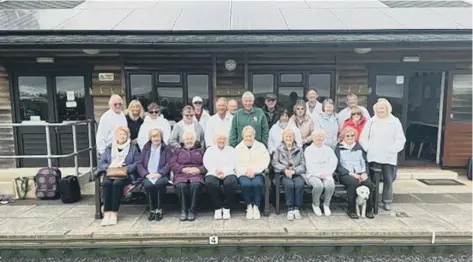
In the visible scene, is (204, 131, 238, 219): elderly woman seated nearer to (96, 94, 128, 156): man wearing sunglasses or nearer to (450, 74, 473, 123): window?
(96, 94, 128, 156): man wearing sunglasses

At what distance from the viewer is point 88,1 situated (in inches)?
279

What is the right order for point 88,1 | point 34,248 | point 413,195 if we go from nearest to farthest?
1. point 34,248
2. point 413,195
3. point 88,1

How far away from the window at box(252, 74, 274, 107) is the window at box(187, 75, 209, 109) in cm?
76

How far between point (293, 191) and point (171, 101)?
269 centimetres

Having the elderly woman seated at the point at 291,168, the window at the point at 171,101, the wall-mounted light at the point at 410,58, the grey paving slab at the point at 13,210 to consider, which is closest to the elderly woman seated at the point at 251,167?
the elderly woman seated at the point at 291,168

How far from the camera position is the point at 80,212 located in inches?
142

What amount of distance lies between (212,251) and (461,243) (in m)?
2.34

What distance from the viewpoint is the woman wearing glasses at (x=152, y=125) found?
3783 mm

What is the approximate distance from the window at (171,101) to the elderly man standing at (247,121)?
179cm

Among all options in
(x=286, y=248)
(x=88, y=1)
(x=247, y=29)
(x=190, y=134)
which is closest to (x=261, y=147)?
(x=190, y=134)

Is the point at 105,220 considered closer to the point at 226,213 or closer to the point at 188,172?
the point at 188,172

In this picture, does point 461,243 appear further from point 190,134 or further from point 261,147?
point 190,134

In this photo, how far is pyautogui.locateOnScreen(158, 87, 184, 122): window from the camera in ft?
16.9

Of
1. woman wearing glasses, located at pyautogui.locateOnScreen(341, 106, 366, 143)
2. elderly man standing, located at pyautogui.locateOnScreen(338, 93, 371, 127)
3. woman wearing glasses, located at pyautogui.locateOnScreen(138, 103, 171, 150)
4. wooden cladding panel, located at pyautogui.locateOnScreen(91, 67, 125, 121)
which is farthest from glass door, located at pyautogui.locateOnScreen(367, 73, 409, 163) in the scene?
wooden cladding panel, located at pyautogui.locateOnScreen(91, 67, 125, 121)
